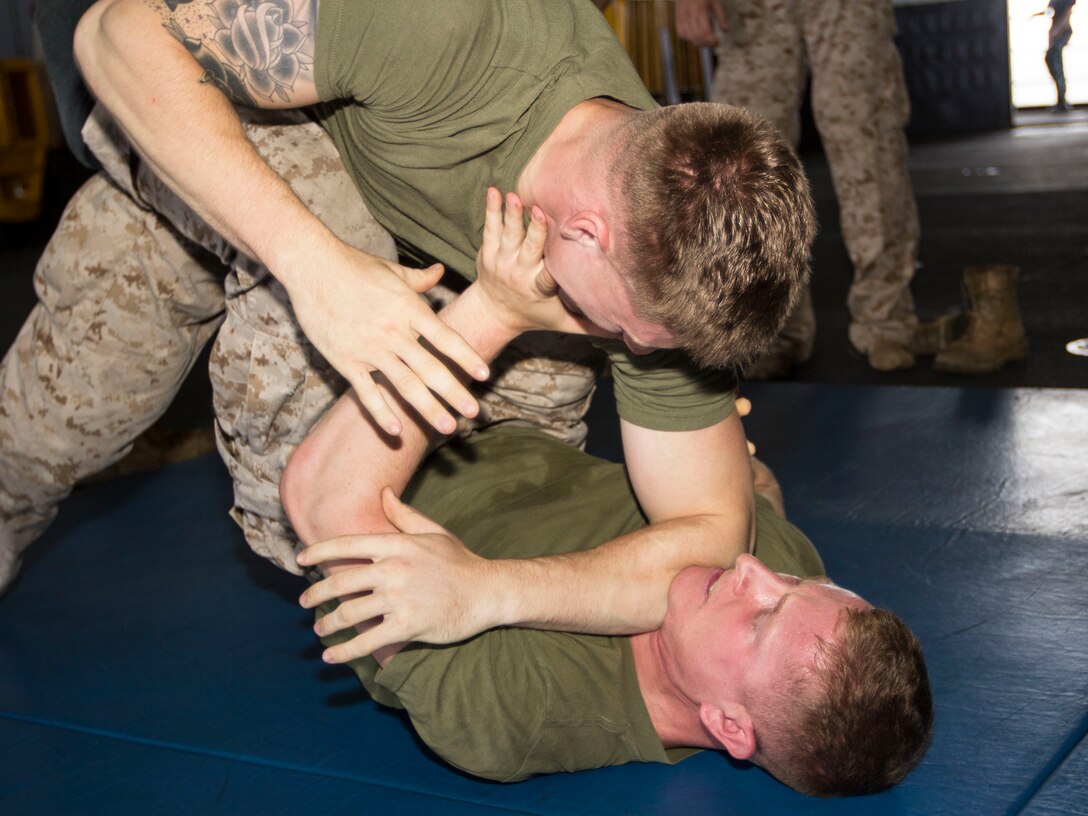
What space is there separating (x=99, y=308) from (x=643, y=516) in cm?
109

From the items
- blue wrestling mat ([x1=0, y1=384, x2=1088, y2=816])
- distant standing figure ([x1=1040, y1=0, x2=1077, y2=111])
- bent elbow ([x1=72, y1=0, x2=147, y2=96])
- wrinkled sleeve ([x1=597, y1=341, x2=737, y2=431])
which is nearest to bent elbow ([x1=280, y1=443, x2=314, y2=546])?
blue wrestling mat ([x1=0, y1=384, x2=1088, y2=816])

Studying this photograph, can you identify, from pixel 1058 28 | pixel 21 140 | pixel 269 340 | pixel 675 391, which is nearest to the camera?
pixel 675 391

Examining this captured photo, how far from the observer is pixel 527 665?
1762mm

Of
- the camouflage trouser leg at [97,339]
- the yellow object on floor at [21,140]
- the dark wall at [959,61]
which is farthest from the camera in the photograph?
the dark wall at [959,61]

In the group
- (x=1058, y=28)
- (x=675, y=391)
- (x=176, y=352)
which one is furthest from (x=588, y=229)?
(x=1058, y=28)

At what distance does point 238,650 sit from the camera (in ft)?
7.55

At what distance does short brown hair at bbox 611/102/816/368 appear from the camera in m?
1.57

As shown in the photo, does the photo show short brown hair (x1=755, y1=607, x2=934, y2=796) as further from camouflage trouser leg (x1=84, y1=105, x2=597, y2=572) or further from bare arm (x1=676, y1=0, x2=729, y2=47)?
bare arm (x1=676, y1=0, x2=729, y2=47)

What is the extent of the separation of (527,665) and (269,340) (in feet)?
2.47

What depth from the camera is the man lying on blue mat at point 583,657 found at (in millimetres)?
1600

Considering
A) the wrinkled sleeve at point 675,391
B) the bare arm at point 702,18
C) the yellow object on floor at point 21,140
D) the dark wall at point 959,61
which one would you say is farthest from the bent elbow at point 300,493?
the dark wall at point 959,61

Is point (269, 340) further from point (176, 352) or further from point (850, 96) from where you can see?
point (850, 96)

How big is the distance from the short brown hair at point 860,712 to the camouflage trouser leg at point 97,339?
136 cm

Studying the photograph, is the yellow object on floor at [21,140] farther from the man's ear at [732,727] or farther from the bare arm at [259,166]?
the man's ear at [732,727]
